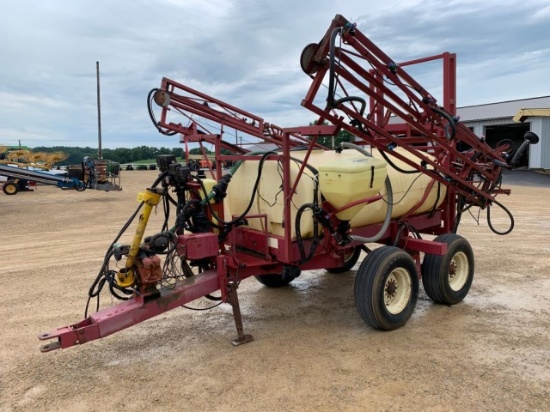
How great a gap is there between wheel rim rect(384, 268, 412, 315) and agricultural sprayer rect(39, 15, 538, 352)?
11 mm

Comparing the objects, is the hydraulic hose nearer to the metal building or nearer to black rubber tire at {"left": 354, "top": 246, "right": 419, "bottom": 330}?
black rubber tire at {"left": 354, "top": 246, "right": 419, "bottom": 330}

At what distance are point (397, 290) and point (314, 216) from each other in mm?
1267

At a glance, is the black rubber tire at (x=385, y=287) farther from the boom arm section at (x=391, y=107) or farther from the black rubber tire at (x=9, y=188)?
the black rubber tire at (x=9, y=188)

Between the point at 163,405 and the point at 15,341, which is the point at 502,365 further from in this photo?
the point at 15,341

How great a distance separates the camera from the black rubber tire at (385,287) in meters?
4.23

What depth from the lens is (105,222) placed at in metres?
11.8

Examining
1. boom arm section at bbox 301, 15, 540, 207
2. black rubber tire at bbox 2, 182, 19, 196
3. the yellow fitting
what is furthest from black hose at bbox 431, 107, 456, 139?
black rubber tire at bbox 2, 182, 19, 196

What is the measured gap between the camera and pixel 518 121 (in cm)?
2339

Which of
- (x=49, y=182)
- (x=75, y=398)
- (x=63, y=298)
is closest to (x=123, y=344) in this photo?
(x=75, y=398)

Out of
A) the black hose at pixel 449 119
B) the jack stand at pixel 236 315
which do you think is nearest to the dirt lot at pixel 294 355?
the jack stand at pixel 236 315

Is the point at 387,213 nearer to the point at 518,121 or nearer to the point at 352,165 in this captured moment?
the point at 352,165

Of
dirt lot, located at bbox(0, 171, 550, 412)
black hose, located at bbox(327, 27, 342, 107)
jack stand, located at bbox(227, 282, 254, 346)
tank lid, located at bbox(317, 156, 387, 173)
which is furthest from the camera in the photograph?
jack stand, located at bbox(227, 282, 254, 346)

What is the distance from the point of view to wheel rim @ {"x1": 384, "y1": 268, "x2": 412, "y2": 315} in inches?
177

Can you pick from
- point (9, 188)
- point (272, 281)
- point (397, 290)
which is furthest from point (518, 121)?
point (9, 188)
